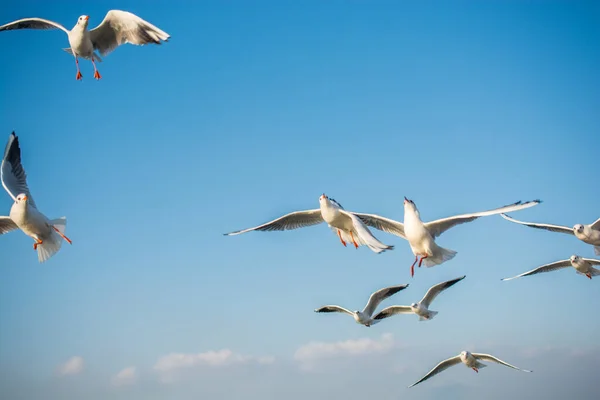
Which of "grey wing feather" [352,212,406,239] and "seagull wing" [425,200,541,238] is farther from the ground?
"grey wing feather" [352,212,406,239]

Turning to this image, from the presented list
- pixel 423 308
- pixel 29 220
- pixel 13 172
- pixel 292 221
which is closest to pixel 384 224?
pixel 292 221

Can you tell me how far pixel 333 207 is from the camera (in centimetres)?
1630

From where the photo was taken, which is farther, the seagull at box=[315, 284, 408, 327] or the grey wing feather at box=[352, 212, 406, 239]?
the seagull at box=[315, 284, 408, 327]

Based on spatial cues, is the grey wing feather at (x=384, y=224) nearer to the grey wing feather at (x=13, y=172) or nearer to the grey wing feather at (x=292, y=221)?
the grey wing feather at (x=292, y=221)

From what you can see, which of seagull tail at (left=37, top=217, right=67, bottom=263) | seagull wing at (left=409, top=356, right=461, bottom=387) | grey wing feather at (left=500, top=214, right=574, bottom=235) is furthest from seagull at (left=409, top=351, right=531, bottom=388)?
seagull tail at (left=37, top=217, right=67, bottom=263)

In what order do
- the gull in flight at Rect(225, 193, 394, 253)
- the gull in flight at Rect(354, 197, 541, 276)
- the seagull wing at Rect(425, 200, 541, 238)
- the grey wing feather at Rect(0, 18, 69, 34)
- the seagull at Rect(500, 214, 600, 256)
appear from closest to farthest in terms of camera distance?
1. the seagull wing at Rect(425, 200, 541, 238)
2. the grey wing feather at Rect(0, 18, 69, 34)
3. the gull in flight at Rect(354, 197, 541, 276)
4. the gull in flight at Rect(225, 193, 394, 253)
5. the seagull at Rect(500, 214, 600, 256)

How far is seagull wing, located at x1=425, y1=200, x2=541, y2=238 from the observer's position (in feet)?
45.7

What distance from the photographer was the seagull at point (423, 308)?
17.4 metres

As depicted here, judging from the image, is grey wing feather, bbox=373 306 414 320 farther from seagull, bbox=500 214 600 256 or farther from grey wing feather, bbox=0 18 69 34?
grey wing feather, bbox=0 18 69 34

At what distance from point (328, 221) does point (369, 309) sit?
10.6ft

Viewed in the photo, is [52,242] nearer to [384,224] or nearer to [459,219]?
[384,224]

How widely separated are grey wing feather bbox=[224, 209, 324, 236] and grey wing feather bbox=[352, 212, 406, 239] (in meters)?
1.27

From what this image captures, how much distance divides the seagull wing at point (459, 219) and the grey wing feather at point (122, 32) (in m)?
6.45

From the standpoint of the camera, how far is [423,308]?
17.6 metres
